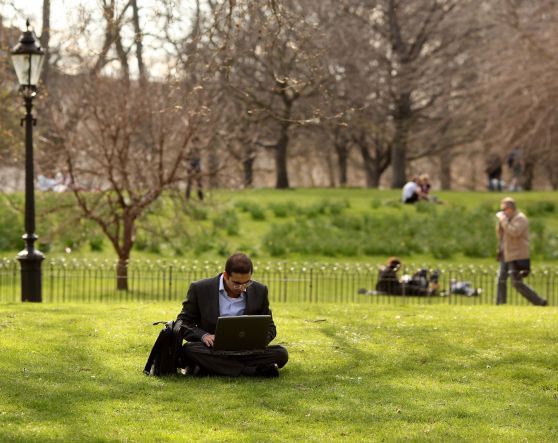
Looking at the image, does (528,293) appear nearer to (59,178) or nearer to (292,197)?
(59,178)

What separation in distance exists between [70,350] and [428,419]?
160 inches

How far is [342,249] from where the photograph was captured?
25250 mm

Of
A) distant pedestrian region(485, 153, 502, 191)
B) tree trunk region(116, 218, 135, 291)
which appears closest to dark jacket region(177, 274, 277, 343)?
tree trunk region(116, 218, 135, 291)

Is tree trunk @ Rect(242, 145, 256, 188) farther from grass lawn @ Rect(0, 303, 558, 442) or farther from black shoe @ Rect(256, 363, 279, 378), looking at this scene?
black shoe @ Rect(256, 363, 279, 378)

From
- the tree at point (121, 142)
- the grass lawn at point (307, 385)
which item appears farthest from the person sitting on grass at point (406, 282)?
the grass lawn at point (307, 385)

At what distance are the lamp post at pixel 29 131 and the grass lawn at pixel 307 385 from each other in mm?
1983

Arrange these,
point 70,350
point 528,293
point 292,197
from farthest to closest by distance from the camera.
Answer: point 292,197 < point 528,293 < point 70,350

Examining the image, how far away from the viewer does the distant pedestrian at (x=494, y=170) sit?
120 ft

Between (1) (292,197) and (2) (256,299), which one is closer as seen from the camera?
(2) (256,299)

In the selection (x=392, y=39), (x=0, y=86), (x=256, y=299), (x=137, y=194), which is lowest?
(x=256, y=299)

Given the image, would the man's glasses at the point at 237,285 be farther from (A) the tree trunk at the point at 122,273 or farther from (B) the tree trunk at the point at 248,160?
(B) the tree trunk at the point at 248,160

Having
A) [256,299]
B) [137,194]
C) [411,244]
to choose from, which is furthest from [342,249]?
[256,299]

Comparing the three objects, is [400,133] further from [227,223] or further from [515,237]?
[515,237]

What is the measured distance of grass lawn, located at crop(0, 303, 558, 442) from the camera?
7668mm
